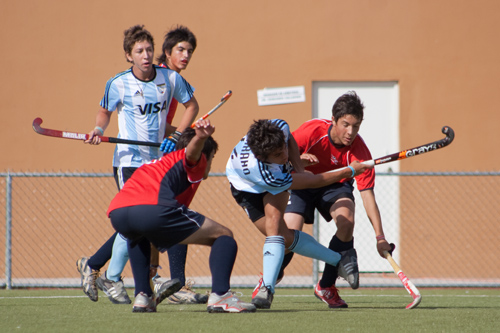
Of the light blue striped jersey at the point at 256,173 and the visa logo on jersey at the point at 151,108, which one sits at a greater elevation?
the visa logo on jersey at the point at 151,108

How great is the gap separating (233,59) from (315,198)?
3.63 meters

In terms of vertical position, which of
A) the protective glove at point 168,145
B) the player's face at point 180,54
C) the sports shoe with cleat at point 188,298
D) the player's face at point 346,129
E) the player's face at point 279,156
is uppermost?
the player's face at point 180,54

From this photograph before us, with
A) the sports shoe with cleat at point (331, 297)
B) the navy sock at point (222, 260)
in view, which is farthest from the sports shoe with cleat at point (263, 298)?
the sports shoe with cleat at point (331, 297)


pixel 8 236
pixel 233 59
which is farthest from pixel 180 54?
pixel 8 236

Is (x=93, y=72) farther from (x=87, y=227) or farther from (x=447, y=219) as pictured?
(x=447, y=219)

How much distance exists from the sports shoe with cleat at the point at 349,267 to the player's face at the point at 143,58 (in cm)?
194

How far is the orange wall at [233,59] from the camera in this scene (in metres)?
8.55

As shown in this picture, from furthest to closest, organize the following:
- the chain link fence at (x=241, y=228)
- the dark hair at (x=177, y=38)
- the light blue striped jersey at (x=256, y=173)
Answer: the chain link fence at (x=241, y=228) → the dark hair at (x=177, y=38) → the light blue striped jersey at (x=256, y=173)

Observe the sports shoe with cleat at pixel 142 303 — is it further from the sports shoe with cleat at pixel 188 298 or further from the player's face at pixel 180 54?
the player's face at pixel 180 54

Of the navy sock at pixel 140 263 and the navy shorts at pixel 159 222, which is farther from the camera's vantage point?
the navy sock at pixel 140 263

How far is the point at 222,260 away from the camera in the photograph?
13.6 feet

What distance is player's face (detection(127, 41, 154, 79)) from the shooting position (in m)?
5.09

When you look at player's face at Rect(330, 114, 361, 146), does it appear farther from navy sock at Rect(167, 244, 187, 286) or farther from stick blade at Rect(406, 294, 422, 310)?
navy sock at Rect(167, 244, 187, 286)

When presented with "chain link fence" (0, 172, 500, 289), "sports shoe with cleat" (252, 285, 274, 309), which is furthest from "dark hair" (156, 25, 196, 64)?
"chain link fence" (0, 172, 500, 289)
